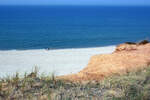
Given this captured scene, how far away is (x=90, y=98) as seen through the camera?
4.98 meters

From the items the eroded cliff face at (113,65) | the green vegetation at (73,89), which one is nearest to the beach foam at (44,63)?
the eroded cliff face at (113,65)

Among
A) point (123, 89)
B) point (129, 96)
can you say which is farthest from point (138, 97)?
point (123, 89)

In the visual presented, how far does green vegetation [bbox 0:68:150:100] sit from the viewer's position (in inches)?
193

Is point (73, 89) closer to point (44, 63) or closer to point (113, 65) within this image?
point (113, 65)

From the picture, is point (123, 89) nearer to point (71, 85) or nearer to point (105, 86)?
point (105, 86)

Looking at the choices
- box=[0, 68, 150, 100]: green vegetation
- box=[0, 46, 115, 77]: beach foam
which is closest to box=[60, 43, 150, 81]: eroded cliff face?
box=[0, 68, 150, 100]: green vegetation

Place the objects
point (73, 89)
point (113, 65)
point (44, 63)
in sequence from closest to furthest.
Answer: point (73, 89)
point (113, 65)
point (44, 63)

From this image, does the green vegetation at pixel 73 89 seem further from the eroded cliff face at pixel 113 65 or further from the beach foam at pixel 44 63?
the beach foam at pixel 44 63

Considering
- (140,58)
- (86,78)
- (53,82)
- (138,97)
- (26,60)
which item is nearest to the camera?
(138,97)

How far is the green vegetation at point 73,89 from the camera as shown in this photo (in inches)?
193

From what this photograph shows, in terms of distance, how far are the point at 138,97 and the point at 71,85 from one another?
63.3 inches

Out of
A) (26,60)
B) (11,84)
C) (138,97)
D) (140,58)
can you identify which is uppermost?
(26,60)

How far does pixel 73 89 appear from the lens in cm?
548

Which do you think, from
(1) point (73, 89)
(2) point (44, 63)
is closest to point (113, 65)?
(1) point (73, 89)
